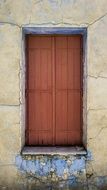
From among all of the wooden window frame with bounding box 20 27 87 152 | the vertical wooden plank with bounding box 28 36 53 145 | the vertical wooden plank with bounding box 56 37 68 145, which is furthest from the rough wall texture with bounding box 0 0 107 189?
the vertical wooden plank with bounding box 56 37 68 145

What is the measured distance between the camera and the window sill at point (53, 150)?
4.48 metres

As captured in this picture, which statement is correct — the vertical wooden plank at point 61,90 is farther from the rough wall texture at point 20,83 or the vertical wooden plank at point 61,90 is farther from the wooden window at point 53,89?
the rough wall texture at point 20,83

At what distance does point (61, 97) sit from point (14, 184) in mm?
1295

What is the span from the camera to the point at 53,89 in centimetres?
473

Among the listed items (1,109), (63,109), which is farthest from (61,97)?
(1,109)

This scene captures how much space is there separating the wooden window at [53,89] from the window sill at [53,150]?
0.15m

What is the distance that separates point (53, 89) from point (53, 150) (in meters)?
0.81

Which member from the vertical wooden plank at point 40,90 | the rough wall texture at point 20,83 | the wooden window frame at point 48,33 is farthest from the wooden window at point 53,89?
the rough wall texture at point 20,83

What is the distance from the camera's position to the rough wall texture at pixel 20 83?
4387mm

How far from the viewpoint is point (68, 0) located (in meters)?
4.39

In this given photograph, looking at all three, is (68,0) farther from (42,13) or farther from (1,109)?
(1,109)

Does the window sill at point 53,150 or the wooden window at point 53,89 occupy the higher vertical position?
the wooden window at point 53,89

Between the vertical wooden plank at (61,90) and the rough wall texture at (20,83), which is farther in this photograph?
the vertical wooden plank at (61,90)

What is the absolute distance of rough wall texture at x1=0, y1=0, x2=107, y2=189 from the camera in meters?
4.39
